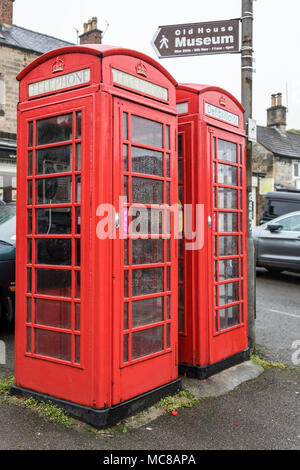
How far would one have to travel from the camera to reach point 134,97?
3.66 metres

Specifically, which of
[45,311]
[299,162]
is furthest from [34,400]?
[299,162]

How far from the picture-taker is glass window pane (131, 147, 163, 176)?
3686 mm

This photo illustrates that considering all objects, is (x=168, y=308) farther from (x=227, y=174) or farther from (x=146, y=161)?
(x=227, y=174)

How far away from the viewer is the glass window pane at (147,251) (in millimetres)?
3721

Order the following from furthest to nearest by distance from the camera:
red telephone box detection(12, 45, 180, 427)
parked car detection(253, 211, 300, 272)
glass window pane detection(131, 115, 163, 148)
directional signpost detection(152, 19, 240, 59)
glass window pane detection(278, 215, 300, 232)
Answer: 1. glass window pane detection(278, 215, 300, 232)
2. parked car detection(253, 211, 300, 272)
3. directional signpost detection(152, 19, 240, 59)
4. glass window pane detection(131, 115, 163, 148)
5. red telephone box detection(12, 45, 180, 427)

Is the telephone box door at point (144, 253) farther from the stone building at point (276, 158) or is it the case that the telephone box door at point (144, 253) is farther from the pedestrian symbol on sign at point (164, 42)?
the stone building at point (276, 158)

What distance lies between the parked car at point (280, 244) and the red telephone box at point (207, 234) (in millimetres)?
5653

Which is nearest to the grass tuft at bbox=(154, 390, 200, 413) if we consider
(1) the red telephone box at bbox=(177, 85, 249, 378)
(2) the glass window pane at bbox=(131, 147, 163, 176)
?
(1) the red telephone box at bbox=(177, 85, 249, 378)

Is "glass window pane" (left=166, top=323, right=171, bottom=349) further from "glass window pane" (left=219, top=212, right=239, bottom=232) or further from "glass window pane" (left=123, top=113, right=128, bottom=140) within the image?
"glass window pane" (left=123, top=113, right=128, bottom=140)

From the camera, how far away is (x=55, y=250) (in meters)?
3.67

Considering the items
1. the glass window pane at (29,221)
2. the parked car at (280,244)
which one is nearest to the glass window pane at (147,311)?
the glass window pane at (29,221)

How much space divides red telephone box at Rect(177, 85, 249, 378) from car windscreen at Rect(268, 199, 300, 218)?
A: 25.3 feet

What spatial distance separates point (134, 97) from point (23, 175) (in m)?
1.15

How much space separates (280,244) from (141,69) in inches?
293
